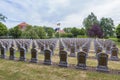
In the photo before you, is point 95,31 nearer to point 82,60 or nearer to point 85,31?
point 85,31

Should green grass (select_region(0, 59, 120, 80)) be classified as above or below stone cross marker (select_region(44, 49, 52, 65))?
below

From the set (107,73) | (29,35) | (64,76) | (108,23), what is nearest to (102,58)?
(107,73)

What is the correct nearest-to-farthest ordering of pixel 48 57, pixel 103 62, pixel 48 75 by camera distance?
pixel 48 75, pixel 103 62, pixel 48 57

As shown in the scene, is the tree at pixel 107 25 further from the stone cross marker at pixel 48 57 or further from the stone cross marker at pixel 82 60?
the stone cross marker at pixel 82 60

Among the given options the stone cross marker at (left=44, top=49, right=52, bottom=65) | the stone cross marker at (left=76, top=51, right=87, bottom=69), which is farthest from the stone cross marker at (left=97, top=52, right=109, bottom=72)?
the stone cross marker at (left=44, top=49, right=52, bottom=65)

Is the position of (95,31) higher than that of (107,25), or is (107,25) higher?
(107,25)

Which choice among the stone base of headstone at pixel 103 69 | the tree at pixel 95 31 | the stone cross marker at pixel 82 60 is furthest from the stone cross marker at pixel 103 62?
the tree at pixel 95 31

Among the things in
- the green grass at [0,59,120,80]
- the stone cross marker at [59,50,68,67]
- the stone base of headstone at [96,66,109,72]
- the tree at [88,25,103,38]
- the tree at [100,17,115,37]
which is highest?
the tree at [100,17,115,37]

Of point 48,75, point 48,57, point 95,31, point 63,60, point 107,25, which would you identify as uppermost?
point 107,25

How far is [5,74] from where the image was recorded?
364 inches

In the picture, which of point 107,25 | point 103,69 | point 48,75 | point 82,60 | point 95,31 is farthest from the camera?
point 107,25

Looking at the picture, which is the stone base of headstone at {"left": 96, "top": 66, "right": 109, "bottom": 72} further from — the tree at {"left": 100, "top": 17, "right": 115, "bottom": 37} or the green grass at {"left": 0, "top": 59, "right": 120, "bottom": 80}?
the tree at {"left": 100, "top": 17, "right": 115, "bottom": 37}

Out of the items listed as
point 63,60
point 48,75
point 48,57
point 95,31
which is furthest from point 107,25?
point 48,75

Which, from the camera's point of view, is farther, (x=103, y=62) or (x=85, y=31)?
(x=85, y=31)
